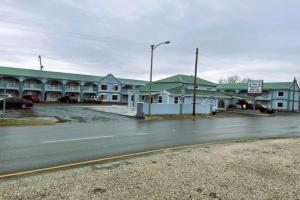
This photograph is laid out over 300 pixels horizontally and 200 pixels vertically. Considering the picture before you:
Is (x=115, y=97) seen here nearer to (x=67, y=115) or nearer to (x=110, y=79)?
(x=110, y=79)

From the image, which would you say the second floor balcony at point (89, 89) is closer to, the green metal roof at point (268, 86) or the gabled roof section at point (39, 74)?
the gabled roof section at point (39, 74)

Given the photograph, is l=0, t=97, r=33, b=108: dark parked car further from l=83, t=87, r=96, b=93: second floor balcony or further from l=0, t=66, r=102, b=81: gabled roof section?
l=83, t=87, r=96, b=93: second floor balcony

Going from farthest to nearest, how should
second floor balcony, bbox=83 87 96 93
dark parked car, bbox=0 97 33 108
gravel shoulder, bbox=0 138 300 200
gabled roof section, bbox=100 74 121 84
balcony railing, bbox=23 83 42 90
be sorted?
gabled roof section, bbox=100 74 121 84
second floor balcony, bbox=83 87 96 93
balcony railing, bbox=23 83 42 90
dark parked car, bbox=0 97 33 108
gravel shoulder, bbox=0 138 300 200

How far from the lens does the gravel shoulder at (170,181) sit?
5.43 meters

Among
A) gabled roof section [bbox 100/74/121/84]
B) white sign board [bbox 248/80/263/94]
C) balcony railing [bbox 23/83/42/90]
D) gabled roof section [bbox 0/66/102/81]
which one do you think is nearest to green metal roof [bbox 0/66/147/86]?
gabled roof section [bbox 0/66/102/81]

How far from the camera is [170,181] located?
6293mm

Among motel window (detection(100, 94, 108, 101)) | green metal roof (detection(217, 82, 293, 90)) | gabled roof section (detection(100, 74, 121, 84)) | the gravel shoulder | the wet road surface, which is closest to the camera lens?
the gravel shoulder

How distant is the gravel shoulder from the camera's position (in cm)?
543

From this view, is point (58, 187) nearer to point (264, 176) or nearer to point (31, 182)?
point (31, 182)

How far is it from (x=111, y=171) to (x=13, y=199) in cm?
254

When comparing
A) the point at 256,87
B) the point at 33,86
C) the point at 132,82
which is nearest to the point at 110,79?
the point at 132,82

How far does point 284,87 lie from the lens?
7388 centimetres

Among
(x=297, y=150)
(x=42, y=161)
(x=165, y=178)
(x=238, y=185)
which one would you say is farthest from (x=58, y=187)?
(x=297, y=150)

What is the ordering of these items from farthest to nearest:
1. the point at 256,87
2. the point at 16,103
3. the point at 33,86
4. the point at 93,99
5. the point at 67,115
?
the point at 93,99 → the point at 33,86 → the point at 256,87 → the point at 16,103 → the point at 67,115
